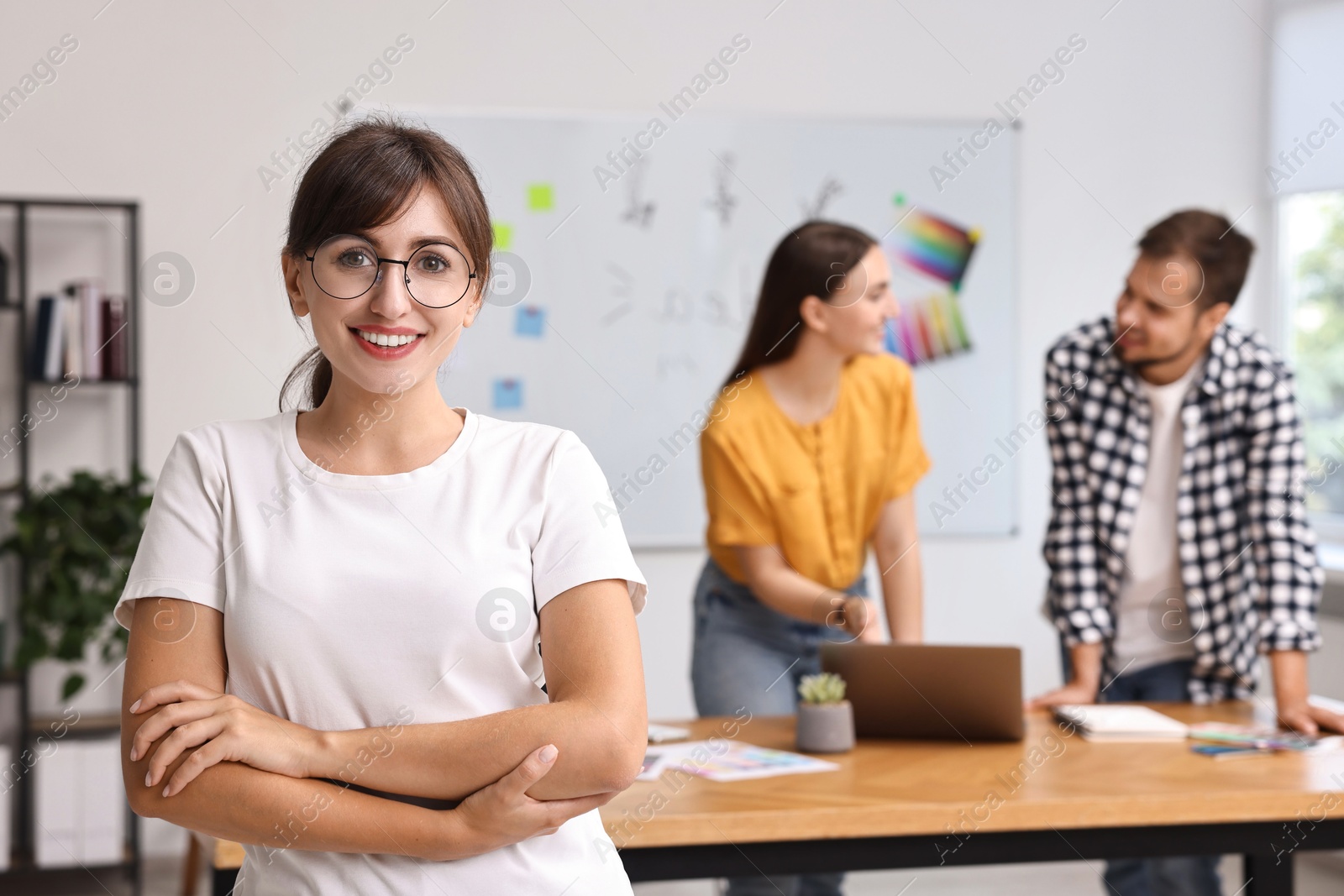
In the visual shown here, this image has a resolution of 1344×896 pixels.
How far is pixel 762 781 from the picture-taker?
191cm

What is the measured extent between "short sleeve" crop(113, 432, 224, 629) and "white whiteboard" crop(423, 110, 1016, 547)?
9.05 feet

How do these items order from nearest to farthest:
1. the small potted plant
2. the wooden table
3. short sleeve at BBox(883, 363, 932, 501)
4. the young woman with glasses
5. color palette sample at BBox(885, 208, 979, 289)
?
the young woman with glasses
the wooden table
the small potted plant
short sleeve at BBox(883, 363, 932, 501)
color palette sample at BBox(885, 208, 979, 289)

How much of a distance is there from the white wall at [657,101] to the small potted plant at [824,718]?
211 centimetres

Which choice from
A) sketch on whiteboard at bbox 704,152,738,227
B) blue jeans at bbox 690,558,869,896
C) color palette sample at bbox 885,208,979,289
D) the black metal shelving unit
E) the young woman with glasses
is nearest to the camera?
the young woman with glasses

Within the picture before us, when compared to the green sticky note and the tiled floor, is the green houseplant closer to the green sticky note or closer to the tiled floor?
the tiled floor

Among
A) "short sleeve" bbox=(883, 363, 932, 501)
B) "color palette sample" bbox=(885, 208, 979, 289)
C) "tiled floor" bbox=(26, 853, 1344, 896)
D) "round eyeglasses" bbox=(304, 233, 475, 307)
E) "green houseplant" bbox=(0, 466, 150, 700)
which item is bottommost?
"tiled floor" bbox=(26, 853, 1344, 896)

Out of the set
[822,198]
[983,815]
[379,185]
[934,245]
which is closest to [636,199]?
[822,198]

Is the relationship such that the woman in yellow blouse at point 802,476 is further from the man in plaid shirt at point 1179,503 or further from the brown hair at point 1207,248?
the brown hair at point 1207,248

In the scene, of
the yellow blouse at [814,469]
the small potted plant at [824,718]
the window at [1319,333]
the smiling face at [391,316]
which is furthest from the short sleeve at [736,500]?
the window at [1319,333]

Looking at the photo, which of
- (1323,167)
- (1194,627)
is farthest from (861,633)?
(1323,167)

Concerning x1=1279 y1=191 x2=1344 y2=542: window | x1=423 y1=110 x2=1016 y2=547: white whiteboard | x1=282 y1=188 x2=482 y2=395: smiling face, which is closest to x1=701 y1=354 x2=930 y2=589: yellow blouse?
x1=282 y1=188 x2=482 y2=395: smiling face

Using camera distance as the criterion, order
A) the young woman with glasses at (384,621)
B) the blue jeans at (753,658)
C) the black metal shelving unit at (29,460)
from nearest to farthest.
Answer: the young woman with glasses at (384,621), the blue jeans at (753,658), the black metal shelving unit at (29,460)

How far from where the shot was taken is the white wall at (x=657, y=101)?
388cm

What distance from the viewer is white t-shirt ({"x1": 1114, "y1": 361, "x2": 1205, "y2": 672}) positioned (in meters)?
2.46
